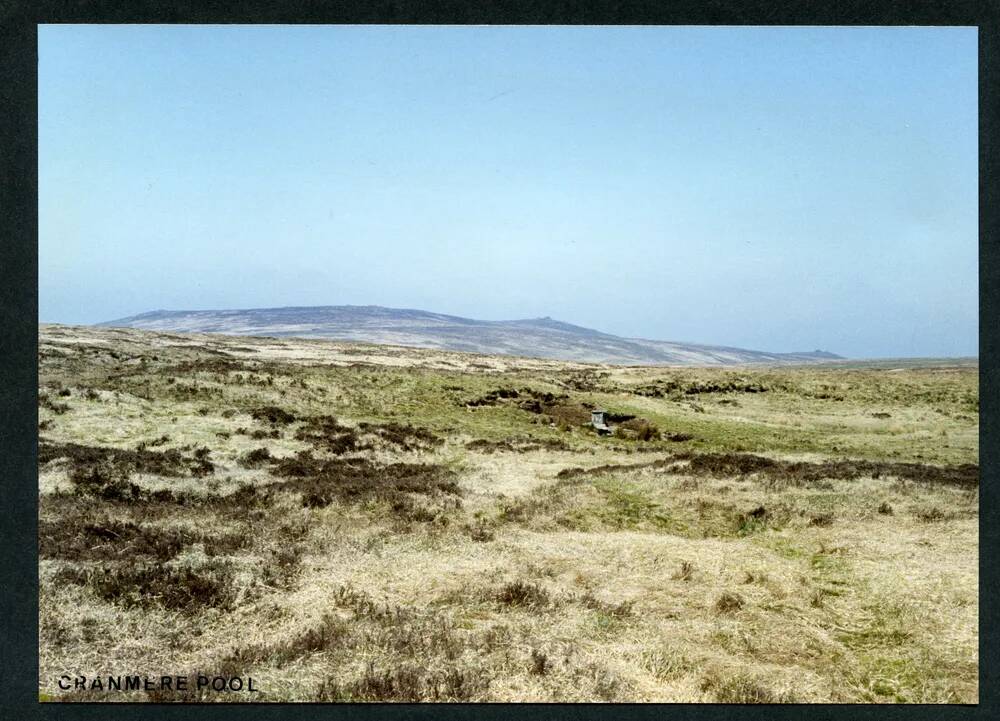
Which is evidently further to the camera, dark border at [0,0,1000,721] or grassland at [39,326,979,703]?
grassland at [39,326,979,703]

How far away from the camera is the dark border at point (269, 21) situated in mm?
6254

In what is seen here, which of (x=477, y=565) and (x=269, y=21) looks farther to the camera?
(x=477, y=565)

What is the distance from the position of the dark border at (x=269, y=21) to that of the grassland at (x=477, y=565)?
1.00 feet

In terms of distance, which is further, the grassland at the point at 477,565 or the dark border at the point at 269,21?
the grassland at the point at 477,565

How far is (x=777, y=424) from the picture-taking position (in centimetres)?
3512

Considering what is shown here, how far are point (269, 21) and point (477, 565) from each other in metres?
8.94

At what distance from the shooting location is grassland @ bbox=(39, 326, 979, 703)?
22.7 ft

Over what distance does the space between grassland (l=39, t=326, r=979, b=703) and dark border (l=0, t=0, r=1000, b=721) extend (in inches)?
12.0

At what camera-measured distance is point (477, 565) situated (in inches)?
394

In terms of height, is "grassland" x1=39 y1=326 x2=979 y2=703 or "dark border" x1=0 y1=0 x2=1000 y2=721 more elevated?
"dark border" x1=0 y1=0 x2=1000 y2=721

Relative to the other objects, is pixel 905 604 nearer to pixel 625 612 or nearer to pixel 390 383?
pixel 625 612

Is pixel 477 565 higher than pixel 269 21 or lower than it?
lower

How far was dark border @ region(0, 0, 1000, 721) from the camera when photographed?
6254 millimetres

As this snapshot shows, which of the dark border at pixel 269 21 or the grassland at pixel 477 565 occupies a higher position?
the dark border at pixel 269 21
